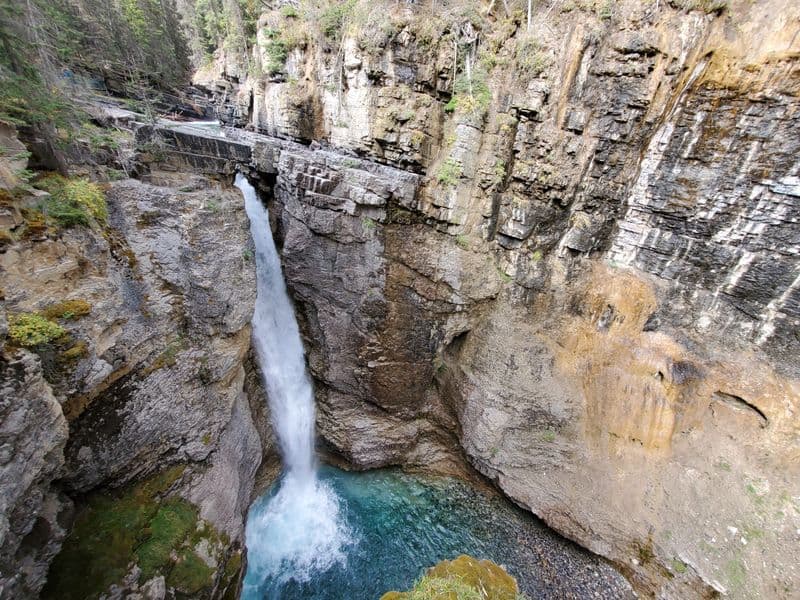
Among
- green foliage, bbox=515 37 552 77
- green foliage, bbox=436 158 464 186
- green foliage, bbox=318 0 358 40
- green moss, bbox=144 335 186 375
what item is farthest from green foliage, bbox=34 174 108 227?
green foliage, bbox=515 37 552 77

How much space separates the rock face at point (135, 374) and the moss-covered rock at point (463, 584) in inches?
223

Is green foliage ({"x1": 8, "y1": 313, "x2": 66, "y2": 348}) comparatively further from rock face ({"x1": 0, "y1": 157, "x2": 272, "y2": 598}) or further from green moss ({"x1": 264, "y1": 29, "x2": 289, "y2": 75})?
green moss ({"x1": 264, "y1": 29, "x2": 289, "y2": 75})

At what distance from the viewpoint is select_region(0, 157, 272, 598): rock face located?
18.2 feet

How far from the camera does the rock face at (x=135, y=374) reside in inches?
219

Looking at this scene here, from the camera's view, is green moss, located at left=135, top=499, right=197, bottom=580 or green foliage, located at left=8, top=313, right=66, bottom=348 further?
green moss, located at left=135, top=499, right=197, bottom=580

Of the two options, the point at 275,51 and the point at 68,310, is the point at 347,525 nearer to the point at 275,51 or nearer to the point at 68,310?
the point at 68,310

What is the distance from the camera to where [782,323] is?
9.58 metres

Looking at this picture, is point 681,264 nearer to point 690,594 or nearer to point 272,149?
point 690,594

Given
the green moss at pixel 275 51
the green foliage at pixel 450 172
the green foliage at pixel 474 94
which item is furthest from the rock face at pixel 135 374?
the green foliage at pixel 474 94

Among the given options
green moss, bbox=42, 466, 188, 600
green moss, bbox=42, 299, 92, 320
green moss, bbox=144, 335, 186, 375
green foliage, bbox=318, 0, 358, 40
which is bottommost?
green moss, bbox=42, 466, 188, 600

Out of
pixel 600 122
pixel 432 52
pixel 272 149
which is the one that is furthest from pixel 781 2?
pixel 272 149

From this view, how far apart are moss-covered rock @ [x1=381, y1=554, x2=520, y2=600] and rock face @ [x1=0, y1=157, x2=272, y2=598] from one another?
18.6ft

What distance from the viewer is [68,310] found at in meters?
6.50

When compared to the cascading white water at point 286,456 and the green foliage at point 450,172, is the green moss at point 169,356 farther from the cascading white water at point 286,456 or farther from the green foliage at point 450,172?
the green foliage at point 450,172
